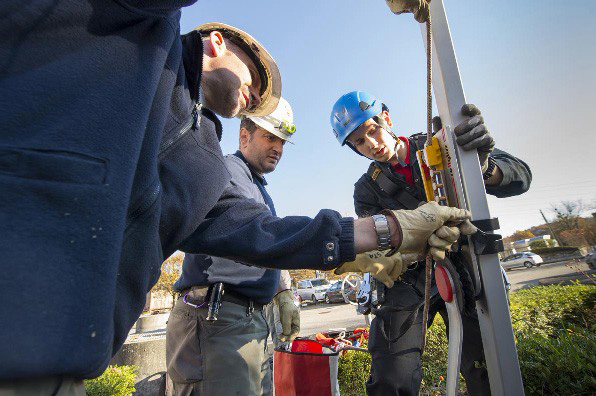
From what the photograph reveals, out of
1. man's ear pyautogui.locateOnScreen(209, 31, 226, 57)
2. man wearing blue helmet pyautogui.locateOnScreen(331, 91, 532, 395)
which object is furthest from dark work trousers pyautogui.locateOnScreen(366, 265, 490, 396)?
man's ear pyautogui.locateOnScreen(209, 31, 226, 57)

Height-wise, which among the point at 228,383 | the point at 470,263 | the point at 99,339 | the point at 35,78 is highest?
the point at 35,78

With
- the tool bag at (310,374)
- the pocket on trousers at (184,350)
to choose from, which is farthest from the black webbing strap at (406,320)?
the pocket on trousers at (184,350)

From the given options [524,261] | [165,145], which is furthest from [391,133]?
[524,261]

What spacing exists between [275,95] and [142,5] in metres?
1.54

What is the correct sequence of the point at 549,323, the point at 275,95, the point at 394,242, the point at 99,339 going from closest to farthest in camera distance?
the point at 99,339 → the point at 394,242 → the point at 275,95 → the point at 549,323

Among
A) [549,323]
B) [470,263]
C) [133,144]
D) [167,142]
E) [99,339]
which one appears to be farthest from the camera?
[549,323]

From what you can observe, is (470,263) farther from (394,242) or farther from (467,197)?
(394,242)

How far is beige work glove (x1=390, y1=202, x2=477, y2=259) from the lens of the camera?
159cm

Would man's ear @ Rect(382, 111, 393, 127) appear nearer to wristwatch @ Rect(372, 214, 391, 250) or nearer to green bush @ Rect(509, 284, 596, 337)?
wristwatch @ Rect(372, 214, 391, 250)

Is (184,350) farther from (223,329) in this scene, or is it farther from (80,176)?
(80,176)

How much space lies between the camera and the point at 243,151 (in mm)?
3490

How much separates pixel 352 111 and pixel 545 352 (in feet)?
8.17

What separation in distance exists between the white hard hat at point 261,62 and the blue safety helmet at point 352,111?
877mm

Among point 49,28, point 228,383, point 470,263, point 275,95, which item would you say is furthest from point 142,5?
point 228,383
